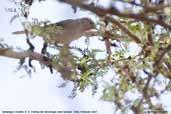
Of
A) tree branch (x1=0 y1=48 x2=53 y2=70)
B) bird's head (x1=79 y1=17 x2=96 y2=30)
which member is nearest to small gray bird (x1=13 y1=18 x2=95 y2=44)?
bird's head (x1=79 y1=17 x2=96 y2=30)

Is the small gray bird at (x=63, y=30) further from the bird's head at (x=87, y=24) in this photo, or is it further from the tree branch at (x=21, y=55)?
the tree branch at (x=21, y=55)

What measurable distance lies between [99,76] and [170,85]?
0.70 meters

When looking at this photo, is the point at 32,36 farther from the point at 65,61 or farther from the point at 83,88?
the point at 83,88

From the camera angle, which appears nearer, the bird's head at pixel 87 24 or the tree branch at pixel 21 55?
the tree branch at pixel 21 55

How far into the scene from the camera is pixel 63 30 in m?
3.11

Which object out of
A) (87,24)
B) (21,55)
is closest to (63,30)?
(87,24)

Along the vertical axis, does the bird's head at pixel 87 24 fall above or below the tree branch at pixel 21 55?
above

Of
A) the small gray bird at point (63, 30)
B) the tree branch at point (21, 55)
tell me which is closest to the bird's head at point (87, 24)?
the small gray bird at point (63, 30)

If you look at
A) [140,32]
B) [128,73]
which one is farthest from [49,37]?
[128,73]

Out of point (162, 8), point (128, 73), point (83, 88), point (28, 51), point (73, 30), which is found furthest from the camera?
point (73, 30)

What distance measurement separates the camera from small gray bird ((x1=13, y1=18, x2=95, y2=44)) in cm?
247

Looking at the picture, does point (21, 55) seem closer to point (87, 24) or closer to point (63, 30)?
point (63, 30)

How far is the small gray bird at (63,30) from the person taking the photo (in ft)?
8.09

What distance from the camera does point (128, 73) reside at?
200cm
